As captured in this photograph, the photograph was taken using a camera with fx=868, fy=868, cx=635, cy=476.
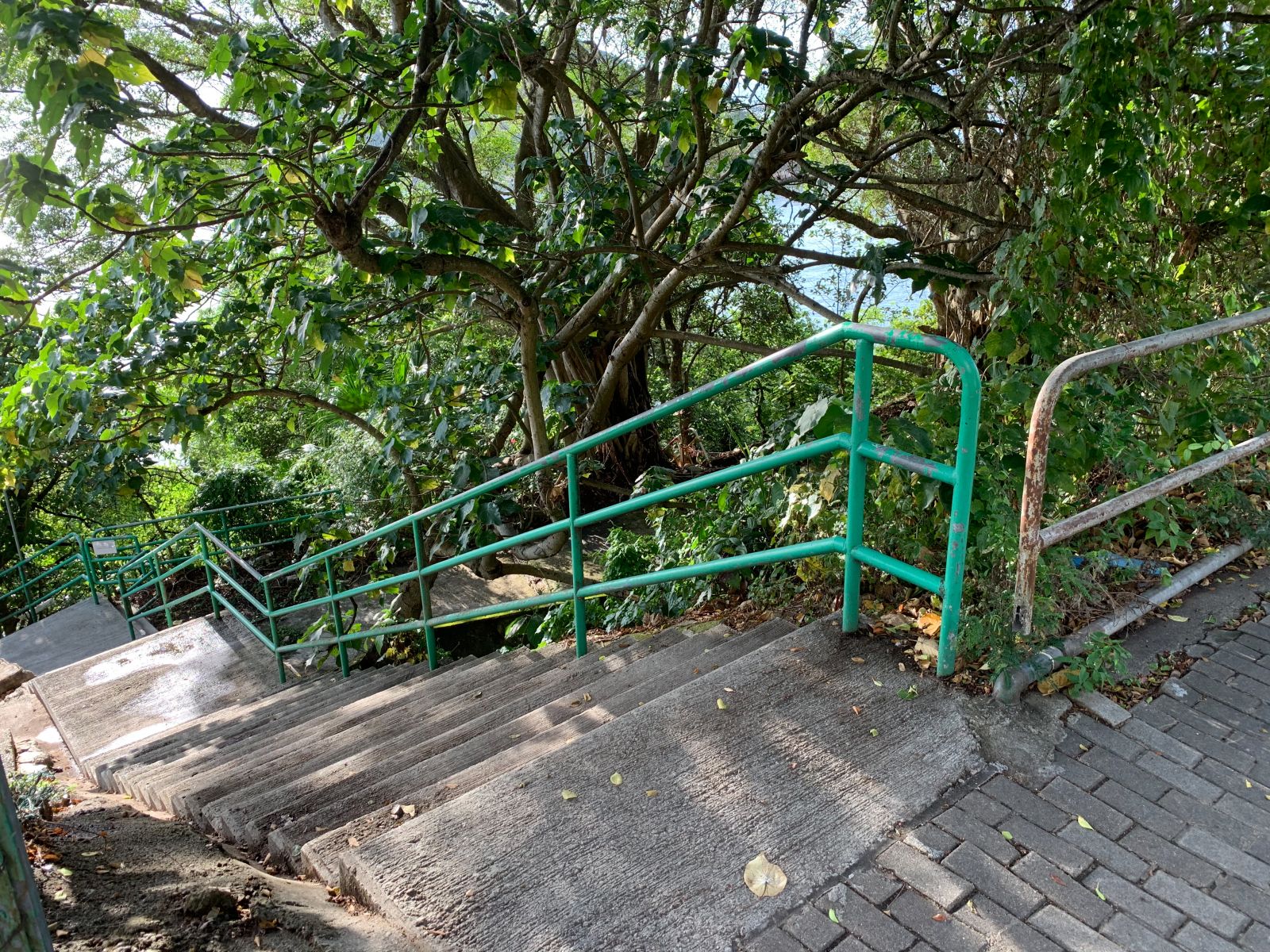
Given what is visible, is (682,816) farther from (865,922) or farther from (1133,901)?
(1133,901)

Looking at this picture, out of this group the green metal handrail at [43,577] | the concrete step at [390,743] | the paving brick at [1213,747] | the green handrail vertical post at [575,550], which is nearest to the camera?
the paving brick at [1213,747]

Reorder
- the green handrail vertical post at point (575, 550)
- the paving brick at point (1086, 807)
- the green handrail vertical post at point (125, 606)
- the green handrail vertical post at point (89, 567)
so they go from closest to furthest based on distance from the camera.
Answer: the paving brick at point (1086, 807) < the green handrail vertical post at point (575, 550) < the green handrail vertical post at point (125, 606) < the green handrail vertical post at point (89, 567)

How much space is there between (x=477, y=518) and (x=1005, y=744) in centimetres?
299

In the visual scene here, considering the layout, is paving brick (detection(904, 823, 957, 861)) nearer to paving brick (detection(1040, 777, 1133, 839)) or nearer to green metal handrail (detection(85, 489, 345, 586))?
paving brick (detection(1040, 777, 1133, 839))

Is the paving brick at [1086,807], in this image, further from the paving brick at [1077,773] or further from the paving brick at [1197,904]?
the paving brick at [1197,904]

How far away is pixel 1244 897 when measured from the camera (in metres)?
1.93

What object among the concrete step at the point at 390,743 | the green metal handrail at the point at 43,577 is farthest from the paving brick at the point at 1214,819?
the green metal handrail at the point at 43,577

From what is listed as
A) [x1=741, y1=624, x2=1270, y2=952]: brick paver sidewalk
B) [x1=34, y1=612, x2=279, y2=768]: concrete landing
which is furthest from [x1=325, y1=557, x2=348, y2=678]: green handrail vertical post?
[x1=741, y1=624, x2=1270, y2=952]: brick paver sidewalk

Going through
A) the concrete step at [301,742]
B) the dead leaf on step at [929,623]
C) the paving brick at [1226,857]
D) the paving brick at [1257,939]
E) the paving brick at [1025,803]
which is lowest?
the concrete step at [301,742]

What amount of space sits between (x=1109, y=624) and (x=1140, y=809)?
2.67ft

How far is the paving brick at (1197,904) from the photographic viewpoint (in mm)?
1862

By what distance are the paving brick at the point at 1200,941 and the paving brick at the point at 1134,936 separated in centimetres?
3

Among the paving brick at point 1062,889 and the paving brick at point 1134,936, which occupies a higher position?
the paving brick at point 1062,889

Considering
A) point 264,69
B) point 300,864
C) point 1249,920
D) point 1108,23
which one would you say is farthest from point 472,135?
point 1249,920
